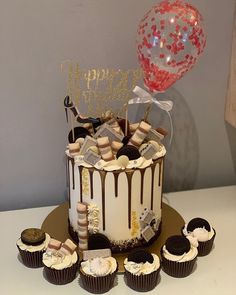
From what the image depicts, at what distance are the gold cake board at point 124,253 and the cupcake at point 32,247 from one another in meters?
0.08

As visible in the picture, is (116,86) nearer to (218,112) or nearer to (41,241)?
(218,112)

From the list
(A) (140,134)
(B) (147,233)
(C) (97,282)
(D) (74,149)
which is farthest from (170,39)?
(C) (97,282)

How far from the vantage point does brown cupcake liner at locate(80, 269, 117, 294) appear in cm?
104

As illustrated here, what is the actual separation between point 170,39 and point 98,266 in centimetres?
53

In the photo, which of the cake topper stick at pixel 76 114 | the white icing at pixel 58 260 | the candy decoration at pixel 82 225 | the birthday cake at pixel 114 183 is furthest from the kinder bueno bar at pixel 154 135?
the white icing at pixel 58 260

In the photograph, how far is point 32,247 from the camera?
1122mm

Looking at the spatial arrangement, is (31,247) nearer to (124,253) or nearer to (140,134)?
(124,253)

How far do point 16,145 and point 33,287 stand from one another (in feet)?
1.47

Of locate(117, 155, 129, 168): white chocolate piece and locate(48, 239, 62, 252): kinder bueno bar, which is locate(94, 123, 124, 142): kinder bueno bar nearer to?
locate(117, 155, 129, 168): white chocolate piece

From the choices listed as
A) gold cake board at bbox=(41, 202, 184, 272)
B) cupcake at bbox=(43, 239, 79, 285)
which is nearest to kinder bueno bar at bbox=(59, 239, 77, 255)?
cupcake at bbox=(43, 239, 79, 285)

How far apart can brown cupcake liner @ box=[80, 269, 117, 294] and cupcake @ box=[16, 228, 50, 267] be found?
0.42 feet

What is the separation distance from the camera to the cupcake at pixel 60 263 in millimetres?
1058

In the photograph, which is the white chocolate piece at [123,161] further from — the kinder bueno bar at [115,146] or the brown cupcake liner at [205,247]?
the brown cupcake liner at [205,247]

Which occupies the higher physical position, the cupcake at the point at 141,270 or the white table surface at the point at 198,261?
the cupcake at the point at 141,270
